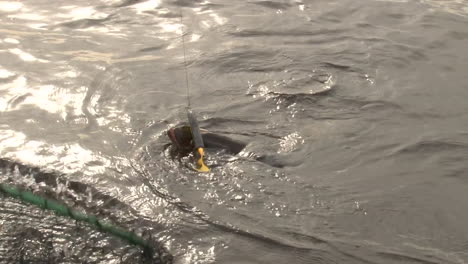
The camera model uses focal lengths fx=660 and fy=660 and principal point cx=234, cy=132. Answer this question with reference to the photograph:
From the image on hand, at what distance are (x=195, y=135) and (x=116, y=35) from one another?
2458 millimetres

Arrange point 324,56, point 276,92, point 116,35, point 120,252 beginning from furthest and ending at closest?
1. point 116,35
2. point 324,56
3. point 276,92
4. point 120,252

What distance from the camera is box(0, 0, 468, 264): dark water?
12.2 ft

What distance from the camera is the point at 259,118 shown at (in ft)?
16.2

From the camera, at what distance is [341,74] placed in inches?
220

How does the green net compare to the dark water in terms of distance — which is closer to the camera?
the green net

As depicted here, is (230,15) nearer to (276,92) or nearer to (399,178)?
(276,92)

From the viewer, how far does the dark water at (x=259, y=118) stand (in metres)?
3.71

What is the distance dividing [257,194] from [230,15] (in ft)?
11.1

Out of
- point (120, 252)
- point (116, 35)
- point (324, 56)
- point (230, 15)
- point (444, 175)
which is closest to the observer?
point (120, 252)

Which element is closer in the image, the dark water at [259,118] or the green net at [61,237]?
the green net at [61,237]

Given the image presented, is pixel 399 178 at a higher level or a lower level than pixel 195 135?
lower

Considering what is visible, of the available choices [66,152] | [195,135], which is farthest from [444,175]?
[66,152]

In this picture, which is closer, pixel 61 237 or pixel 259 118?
pixel 61 237

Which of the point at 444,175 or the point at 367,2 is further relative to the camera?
the point at 367,2
